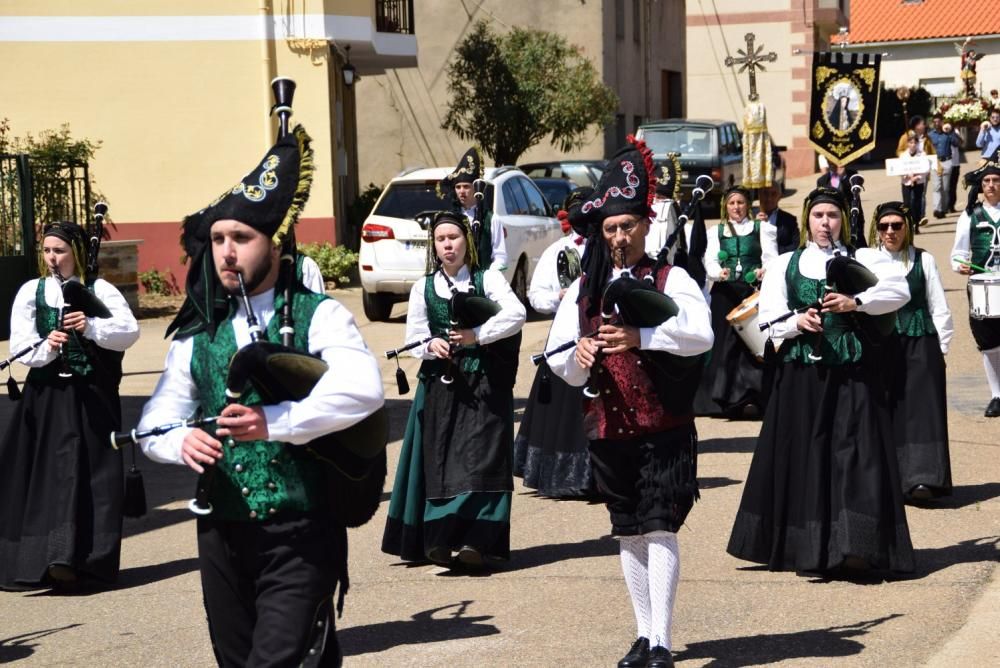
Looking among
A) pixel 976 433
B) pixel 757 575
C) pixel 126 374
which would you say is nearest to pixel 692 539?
pixel 757 575

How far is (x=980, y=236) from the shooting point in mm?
11766

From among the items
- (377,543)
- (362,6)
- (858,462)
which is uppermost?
(362,6)

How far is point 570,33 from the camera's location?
35.2 m

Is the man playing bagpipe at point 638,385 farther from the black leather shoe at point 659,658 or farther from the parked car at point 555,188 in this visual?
the parked car at point 555,188

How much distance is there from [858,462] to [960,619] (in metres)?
1.05

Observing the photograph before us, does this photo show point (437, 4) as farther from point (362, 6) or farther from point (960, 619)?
point (960, 619)

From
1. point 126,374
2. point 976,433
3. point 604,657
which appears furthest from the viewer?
point 126,374

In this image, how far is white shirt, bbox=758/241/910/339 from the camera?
7.59 m

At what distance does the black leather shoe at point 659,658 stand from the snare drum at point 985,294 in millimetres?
6144

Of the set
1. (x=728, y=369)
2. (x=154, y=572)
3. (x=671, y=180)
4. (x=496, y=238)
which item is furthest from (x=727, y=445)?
(x=154, y=572)

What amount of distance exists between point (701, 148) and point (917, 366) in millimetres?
20398

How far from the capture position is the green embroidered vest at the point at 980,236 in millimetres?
11742

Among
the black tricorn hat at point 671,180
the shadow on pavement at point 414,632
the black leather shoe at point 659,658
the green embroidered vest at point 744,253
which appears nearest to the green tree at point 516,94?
the green embroidered vest at point 744,253

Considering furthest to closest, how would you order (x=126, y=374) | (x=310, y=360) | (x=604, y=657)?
(x=126, y=374)
(x=604, y=657)
(x=310, y=360)
